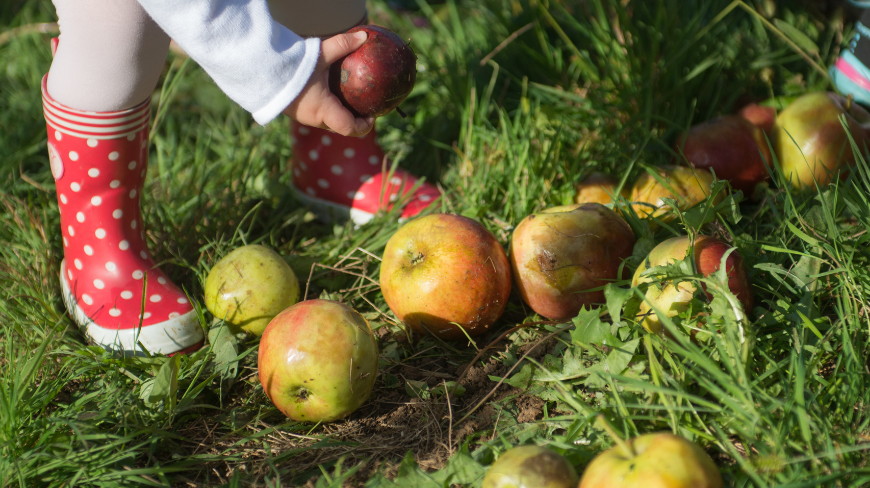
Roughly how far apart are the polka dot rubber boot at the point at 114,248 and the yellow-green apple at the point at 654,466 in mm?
1340

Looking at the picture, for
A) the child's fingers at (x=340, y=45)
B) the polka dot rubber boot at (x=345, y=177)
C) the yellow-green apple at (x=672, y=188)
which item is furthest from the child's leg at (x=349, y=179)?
the child's fingers at (x=340, y=45)

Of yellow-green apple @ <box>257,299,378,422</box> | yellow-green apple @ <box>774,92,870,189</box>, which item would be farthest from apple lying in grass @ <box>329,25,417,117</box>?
yellow-green apple @ <box>774,92,870,189</box>

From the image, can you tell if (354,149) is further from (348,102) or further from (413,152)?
(348,102)

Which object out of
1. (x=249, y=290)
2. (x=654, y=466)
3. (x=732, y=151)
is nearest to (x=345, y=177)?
(x=249, y=290)

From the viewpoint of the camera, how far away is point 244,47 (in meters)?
1.85

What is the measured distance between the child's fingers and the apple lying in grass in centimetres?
1

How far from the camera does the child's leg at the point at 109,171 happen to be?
2.08 m

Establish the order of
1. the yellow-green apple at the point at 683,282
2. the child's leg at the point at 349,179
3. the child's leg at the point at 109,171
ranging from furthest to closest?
the child's leg at the point at 349,179 → the child's leg at the point at 109,171 → the yellow-green apple at the point at 683,282

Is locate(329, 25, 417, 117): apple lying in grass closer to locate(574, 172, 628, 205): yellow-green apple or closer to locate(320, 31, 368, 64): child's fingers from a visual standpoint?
locate(320, 31, 368, 64): child's fingers

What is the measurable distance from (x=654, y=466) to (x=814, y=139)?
1640 millimetres

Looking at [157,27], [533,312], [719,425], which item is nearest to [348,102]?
[157,27]

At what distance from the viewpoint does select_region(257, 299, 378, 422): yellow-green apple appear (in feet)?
6.33

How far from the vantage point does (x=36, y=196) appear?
2.98 metres

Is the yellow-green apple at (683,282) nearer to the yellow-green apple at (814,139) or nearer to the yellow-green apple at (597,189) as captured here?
the yellow-green apple at (597,189)
